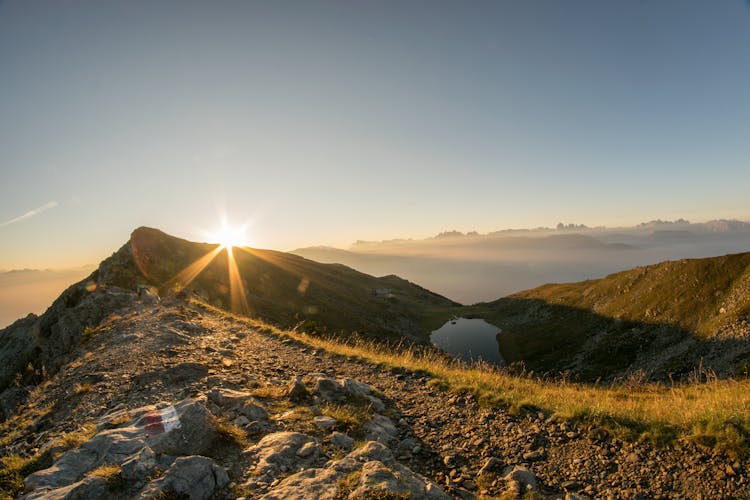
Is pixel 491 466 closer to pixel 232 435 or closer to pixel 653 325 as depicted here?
pixel 232 435

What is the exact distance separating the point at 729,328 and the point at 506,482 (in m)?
69.5

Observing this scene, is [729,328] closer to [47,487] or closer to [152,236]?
[47,487]

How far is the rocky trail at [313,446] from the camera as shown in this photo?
639 centimetres

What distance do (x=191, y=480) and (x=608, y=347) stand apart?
86.4 meters

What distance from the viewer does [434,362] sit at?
17.3 meters

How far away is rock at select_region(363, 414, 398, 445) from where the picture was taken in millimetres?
8977

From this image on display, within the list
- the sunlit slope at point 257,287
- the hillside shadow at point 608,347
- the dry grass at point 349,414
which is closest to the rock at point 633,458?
the dry grass at point 349,414

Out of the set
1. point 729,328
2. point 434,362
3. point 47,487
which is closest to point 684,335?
point 729,328

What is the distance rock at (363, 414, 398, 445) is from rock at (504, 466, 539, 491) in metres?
3.05

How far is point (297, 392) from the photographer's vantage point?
11227mm

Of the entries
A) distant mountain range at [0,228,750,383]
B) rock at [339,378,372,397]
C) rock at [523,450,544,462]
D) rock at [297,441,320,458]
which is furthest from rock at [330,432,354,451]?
distant mountain range at [0,228,750,383]

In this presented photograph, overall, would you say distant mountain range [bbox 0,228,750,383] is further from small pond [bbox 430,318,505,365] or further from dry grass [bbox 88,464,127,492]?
dry grass [bbox 88,464,127,492]

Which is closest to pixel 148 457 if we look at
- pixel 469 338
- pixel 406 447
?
pixel 406 447

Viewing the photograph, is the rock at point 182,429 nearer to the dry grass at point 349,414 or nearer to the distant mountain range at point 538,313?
the dry grass at point 349,414
